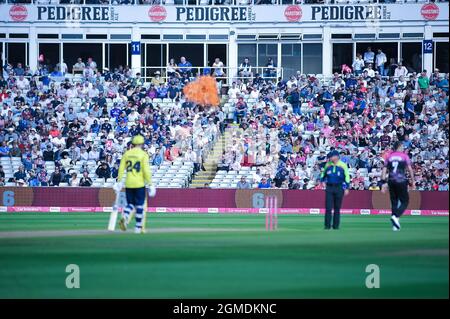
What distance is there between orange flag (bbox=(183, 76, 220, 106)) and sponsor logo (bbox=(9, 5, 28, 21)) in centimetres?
1006

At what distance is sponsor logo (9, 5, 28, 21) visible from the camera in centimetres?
5559

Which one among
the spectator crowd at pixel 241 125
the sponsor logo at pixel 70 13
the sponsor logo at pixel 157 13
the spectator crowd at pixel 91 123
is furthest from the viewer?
the sponsor logo at pixel 157 13

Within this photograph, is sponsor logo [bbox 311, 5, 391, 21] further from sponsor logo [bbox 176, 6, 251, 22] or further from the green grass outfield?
the green grass outfield

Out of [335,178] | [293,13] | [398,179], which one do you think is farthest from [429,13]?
[335,178]

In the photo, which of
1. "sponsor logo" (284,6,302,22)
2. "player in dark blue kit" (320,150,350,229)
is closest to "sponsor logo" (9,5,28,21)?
"sponsor logo" (284,6,302,22)

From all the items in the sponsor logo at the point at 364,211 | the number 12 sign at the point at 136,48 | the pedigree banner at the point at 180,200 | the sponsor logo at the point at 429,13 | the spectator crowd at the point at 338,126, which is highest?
the sponsor logo at the point at 429,13

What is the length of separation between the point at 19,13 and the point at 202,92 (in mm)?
11302

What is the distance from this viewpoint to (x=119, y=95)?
48.8 meters

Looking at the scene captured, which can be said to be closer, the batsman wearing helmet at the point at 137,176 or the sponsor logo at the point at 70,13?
the batsman wearing helmet at the point at 137,176

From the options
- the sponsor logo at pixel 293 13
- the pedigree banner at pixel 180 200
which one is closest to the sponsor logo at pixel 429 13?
the sponsor logo at pixel 293 13

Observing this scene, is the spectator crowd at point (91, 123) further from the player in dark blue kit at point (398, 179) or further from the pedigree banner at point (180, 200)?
the player in dark blue kit at point (398, 179)

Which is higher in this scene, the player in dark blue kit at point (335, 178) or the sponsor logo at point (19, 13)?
the sponsor logo at point (19, 13)

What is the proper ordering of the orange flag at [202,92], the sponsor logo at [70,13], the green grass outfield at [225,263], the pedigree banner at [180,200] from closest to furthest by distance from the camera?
the green grass outfield at [225,263]
the pedigree banner at [180,200]
the orange flag at [202,92]
the sponsor logo at [70,13]

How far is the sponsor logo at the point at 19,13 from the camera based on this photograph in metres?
55.6
